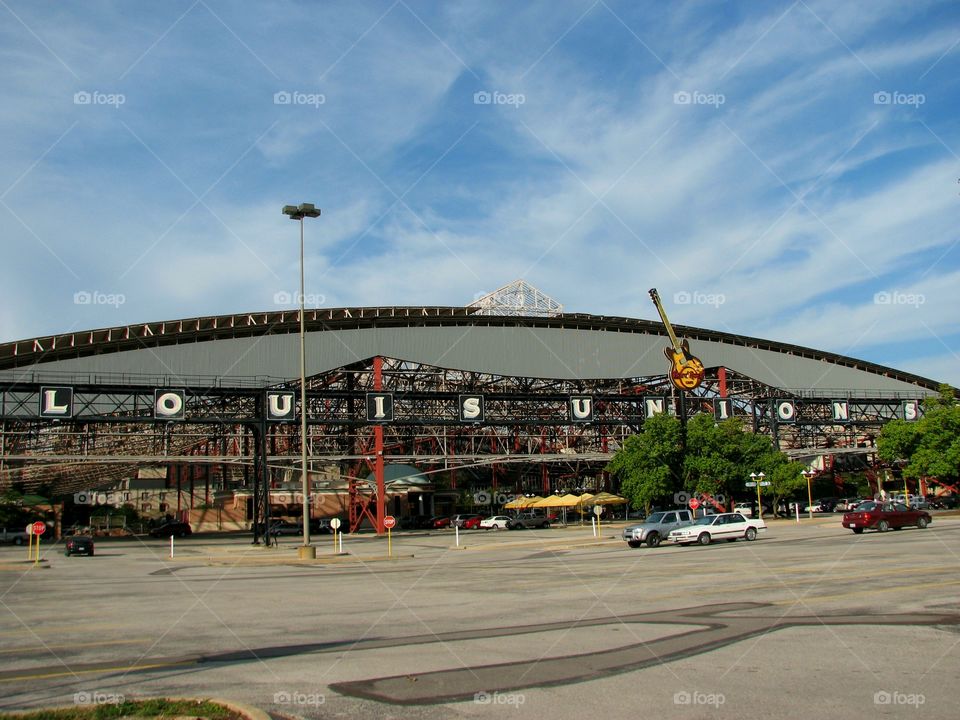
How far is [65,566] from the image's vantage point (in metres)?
35.3

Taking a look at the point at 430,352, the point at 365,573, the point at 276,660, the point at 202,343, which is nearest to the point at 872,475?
the point at 430,352

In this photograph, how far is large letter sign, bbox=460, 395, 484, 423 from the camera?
193 feet

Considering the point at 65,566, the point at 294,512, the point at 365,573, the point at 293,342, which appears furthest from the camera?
the point at 294,512

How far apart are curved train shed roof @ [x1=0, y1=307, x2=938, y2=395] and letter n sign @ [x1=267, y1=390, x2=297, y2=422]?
50.8ft

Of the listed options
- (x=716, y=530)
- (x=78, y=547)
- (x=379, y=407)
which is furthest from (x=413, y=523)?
(x=716, y=530)

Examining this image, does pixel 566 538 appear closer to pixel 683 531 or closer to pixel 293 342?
pixel 683 531

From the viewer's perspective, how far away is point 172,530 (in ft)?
223

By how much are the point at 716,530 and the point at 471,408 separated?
24.9 metres

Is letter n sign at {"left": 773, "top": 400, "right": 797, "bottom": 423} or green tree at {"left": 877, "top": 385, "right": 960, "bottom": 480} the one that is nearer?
green tree at {"left": 877, "top": 385, "right": 960, "bottom": 480}

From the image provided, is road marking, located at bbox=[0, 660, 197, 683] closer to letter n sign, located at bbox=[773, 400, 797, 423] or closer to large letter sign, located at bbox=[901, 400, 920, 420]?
letter n sign, located at bbox=[773, 400, 797, 423]

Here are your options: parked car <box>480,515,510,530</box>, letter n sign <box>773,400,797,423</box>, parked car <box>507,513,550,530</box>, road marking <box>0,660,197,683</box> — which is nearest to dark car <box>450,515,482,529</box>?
parked car <box>480,515,510,530</box>

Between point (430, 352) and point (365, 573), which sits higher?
point (430, 352)

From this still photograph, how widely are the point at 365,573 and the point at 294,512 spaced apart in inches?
2325

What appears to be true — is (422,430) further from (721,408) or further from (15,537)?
(15,537)
